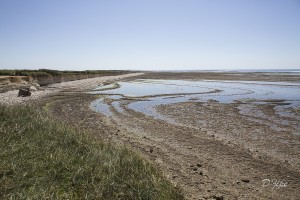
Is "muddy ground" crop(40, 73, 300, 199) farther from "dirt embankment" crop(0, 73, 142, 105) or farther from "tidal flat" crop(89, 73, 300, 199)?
"dirt embankment" crop(0, 73, 142, 105)

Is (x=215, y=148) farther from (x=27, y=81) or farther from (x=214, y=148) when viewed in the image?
(x=27, y=81)

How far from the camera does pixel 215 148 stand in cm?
1017

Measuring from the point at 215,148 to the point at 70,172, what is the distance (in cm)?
583

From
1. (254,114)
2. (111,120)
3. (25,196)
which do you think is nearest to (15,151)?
(25,196)

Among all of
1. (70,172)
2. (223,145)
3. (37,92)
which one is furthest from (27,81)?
(70,172)

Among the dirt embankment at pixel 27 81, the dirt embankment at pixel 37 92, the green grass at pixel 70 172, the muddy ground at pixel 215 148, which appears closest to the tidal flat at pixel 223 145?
the muddy ground at pixel 215 148

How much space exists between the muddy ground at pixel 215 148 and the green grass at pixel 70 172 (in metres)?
1.29

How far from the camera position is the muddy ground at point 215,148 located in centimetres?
705

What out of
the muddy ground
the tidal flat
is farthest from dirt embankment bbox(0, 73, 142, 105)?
the tidal flat

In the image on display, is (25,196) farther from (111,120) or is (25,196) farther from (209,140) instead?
(111,120)

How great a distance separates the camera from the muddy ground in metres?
7.05

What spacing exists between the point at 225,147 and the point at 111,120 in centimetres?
720

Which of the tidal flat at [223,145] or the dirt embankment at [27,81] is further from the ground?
the dirt embankment at [27,81]

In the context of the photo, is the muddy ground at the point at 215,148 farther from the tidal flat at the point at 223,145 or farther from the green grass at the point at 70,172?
the green grass at the point at 70,172
